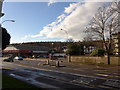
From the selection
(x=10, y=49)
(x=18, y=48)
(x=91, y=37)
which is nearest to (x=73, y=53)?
(x=91, y=37)

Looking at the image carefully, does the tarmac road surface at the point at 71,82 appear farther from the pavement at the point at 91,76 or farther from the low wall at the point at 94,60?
the low wall at the point at 94,60

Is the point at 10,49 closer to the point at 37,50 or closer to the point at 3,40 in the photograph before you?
the point at 37,50

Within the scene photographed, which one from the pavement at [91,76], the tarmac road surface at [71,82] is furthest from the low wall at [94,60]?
the tarmac road surface at [71,82]

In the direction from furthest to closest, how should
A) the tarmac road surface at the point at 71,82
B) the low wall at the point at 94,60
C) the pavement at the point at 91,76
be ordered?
1. the low wall at the point at 94,60
2. the pavement at the point at 91,76
3. the tarmac road surface at the point at 71,82

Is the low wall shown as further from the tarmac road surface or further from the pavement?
the tarmac road surface

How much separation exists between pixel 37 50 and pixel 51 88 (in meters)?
91.8

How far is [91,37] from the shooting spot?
35188 mm

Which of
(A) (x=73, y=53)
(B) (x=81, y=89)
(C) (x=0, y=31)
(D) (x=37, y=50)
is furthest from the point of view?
(D) (x=37, y=50)

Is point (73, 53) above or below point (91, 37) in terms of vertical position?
below

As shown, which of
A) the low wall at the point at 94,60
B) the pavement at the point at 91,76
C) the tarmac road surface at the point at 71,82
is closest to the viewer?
the tarmac road surface at the point at 71,82

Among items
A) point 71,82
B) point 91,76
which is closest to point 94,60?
point 91,76

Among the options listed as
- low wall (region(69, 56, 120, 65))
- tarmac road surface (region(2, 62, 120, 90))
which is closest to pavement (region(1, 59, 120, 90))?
tarmac road surface (region(2, 62, 120, 90))

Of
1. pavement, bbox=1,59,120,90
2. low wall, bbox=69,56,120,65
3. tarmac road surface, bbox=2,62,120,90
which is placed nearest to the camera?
tarmac road surface, bbox=2,62,120,90

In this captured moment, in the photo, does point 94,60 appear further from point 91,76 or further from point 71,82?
point 71,82
